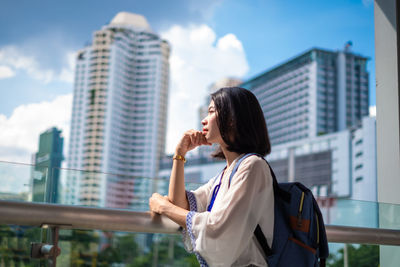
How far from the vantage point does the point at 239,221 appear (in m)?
1.02

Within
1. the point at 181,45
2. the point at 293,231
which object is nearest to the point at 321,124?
the point at 181,45

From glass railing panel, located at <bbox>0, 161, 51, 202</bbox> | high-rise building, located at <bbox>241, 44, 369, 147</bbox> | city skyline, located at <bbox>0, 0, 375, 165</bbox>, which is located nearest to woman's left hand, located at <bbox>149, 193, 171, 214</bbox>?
glass railing panel, located at <bbox>0, 161, 51, 202</bbox>

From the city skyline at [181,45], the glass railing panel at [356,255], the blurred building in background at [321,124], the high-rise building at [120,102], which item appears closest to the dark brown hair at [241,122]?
the glass railing panel at [356,255]

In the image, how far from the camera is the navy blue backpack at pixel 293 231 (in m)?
1.05

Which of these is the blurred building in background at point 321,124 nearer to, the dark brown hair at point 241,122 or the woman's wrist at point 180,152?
the woman's wrist at point 180,152

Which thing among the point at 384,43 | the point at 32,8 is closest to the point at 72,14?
the point at 32,8

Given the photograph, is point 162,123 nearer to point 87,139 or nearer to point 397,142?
point 87,139

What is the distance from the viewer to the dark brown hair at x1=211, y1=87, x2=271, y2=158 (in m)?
1.20

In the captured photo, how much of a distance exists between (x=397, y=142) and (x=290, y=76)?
51867mm

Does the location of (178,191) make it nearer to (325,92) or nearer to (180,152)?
(180,152)

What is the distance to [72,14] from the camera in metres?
53.2

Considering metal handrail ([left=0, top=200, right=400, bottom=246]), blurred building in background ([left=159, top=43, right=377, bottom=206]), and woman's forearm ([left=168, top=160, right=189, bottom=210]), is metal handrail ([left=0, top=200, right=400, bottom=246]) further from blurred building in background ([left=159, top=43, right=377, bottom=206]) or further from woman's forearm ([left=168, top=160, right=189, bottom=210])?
blurred building in background ([left=159, top=43, right=377, bottom=206])

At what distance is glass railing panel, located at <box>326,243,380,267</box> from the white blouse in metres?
0.76

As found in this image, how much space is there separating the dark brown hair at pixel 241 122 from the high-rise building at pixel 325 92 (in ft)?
162
